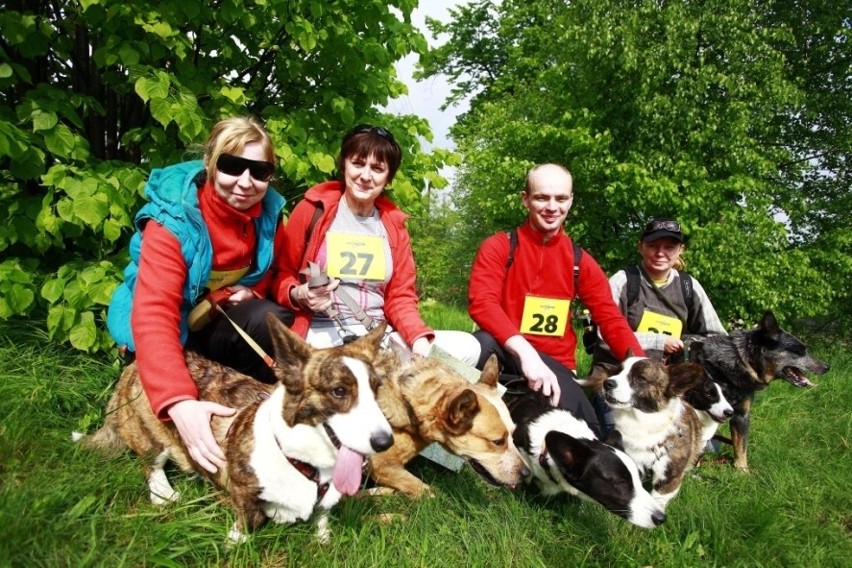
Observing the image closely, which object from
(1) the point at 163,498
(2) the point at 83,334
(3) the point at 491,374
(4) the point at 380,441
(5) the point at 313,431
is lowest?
(1) the point at 163,498

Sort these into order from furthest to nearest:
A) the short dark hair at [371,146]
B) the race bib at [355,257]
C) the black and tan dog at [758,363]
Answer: the black and tan dog at [758,363] < the race bib at [355,257] < the short dark hair at [371,146]

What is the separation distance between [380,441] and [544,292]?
2.50 m

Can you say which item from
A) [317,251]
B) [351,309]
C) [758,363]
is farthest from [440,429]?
[758,363]

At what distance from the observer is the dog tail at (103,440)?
2.67m

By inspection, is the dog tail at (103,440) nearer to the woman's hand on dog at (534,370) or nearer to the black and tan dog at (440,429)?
the black and tan dog at (440,429)

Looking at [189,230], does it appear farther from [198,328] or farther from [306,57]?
[306,57]

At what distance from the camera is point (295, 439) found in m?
2.19

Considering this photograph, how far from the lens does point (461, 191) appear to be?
15266mm

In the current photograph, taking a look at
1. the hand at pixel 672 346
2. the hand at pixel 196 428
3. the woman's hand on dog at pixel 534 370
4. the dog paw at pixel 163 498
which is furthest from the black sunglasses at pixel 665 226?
the dog paw at pixel 163 498

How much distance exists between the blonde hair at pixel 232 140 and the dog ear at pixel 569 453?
2364mm

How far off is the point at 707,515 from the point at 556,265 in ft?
6.58

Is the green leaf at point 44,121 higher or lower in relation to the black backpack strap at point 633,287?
higher

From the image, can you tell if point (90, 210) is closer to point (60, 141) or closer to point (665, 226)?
point (60, 141)

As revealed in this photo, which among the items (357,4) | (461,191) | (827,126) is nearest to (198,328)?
(357,4)
